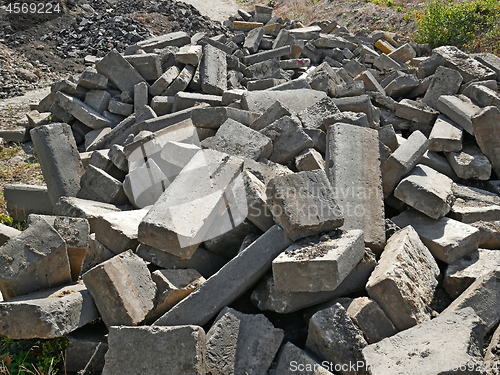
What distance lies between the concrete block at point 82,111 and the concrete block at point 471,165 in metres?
5.52

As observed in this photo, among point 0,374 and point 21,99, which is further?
point 21,99

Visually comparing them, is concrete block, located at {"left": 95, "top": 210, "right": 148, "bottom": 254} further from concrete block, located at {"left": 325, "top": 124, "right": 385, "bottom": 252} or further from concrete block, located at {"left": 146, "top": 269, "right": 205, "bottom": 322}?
concrete block, located at {"left": 325, "top": 124, "right": 385, "bottom": 252}

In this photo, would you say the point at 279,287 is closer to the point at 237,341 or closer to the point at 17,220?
the point at 237,341

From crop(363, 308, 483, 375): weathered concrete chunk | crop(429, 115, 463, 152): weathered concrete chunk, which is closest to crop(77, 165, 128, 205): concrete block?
crop(363, 308, 483, 375): weathered concrete chunk

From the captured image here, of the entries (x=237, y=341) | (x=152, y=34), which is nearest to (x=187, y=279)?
(x=237, y=341)

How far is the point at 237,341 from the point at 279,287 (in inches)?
20.3

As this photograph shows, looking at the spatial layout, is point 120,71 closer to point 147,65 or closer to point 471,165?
point 147,65

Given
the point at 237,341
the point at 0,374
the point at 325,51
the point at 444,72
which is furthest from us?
the point at 325,51

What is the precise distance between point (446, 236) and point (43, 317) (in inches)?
139

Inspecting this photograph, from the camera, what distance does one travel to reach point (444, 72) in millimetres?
6492

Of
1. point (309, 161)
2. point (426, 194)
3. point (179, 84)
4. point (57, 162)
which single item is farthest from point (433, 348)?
point (179, 84)

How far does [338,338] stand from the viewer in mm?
2906

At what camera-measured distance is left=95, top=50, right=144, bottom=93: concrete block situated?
7492mm

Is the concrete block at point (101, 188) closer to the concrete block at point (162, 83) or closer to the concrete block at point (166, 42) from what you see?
the concrete block at point (162, 83)
